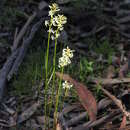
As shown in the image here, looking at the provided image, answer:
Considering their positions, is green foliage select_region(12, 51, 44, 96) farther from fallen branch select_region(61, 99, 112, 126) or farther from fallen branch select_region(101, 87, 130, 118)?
fallen branch select_region(101, 87, 130, 118)

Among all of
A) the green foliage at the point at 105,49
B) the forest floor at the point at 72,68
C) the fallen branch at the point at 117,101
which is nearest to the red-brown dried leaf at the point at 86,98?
the forest floor at the point at 72,68

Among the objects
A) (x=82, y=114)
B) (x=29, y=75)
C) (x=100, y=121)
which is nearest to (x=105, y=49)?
(x=29, y=75)

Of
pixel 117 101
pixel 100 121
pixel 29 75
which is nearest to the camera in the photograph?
pixel 100 121

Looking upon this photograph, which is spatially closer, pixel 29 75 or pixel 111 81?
pixel 111 81

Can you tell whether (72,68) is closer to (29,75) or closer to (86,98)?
(29,75)

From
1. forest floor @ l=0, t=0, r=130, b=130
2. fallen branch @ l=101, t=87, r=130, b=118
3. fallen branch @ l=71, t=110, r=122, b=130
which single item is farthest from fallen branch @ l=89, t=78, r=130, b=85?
fallen branch @ l=71, t=110, r=122, b=130

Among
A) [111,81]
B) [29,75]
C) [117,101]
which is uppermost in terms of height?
[29,75]

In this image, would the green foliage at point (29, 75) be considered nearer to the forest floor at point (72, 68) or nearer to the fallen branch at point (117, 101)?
the forest floor at point (72, 68)

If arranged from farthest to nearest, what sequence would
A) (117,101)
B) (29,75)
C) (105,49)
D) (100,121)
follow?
(105,49), (29,75), (117,101), (100,121)

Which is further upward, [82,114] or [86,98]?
[86,98]

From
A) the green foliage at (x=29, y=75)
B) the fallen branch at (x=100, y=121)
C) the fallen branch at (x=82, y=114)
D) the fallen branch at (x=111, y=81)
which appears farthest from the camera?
the green foliage at (x=29, y=75)

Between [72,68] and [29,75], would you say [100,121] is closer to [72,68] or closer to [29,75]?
[72,68]
